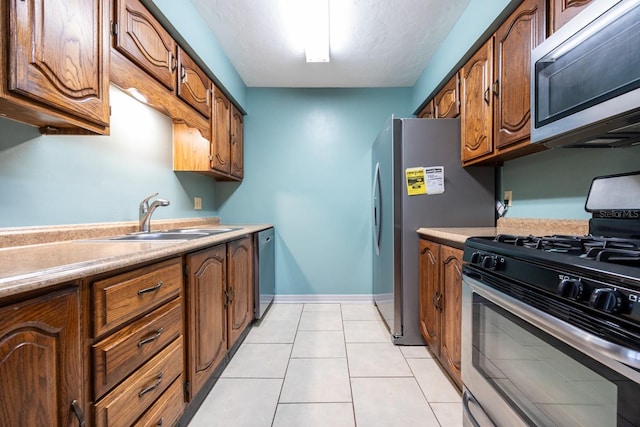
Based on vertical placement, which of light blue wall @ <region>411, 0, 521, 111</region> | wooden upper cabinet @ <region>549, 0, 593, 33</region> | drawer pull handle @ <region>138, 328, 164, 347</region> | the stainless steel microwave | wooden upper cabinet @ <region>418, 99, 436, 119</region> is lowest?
drawer pull handle @ <region>138, 328, 164, 347</region>

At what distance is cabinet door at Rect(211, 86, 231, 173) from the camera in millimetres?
2305

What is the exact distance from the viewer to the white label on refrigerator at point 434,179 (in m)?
2.01

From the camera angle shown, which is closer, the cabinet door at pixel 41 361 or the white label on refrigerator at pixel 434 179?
the cabinet door at pixel 41 361

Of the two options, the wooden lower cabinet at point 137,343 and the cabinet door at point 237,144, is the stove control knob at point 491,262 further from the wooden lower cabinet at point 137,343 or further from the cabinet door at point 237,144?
the cabinet door at point 237,144

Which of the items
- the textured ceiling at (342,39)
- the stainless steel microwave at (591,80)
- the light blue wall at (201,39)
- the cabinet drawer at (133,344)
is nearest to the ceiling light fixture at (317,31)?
the textured ceiling at (342,39)

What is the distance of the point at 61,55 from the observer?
0.95 meters

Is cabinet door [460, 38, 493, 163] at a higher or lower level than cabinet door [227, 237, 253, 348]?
higher

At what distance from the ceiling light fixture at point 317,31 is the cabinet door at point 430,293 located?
5.59 ft

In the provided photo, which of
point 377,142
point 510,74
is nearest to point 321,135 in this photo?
point 377,142

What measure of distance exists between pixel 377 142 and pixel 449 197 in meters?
0.89

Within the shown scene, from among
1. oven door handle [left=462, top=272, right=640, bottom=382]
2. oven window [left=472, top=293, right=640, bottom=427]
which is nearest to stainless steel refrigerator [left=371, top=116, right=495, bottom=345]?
oven window [left=472, top=293, right=640, bottom=427]

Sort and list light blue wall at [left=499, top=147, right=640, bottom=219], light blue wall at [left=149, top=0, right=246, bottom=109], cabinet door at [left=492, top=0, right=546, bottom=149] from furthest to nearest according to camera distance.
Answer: light blue wall at [left=149, top=0, right=246, bottom=109]
cabinet door at [left=492, top=0, right=546, bottom=149]
light blue wall at [left=499, top=147, right=640, bottom=219]

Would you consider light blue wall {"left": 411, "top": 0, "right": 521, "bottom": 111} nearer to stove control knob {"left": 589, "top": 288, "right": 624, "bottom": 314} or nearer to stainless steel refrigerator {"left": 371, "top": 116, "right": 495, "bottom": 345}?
stainless steel refrigerator {"left": 371, "top": 116, "right": 495, "bottom": 345}

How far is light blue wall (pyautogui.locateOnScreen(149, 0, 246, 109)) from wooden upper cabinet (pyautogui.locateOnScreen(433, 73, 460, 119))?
190 cm
